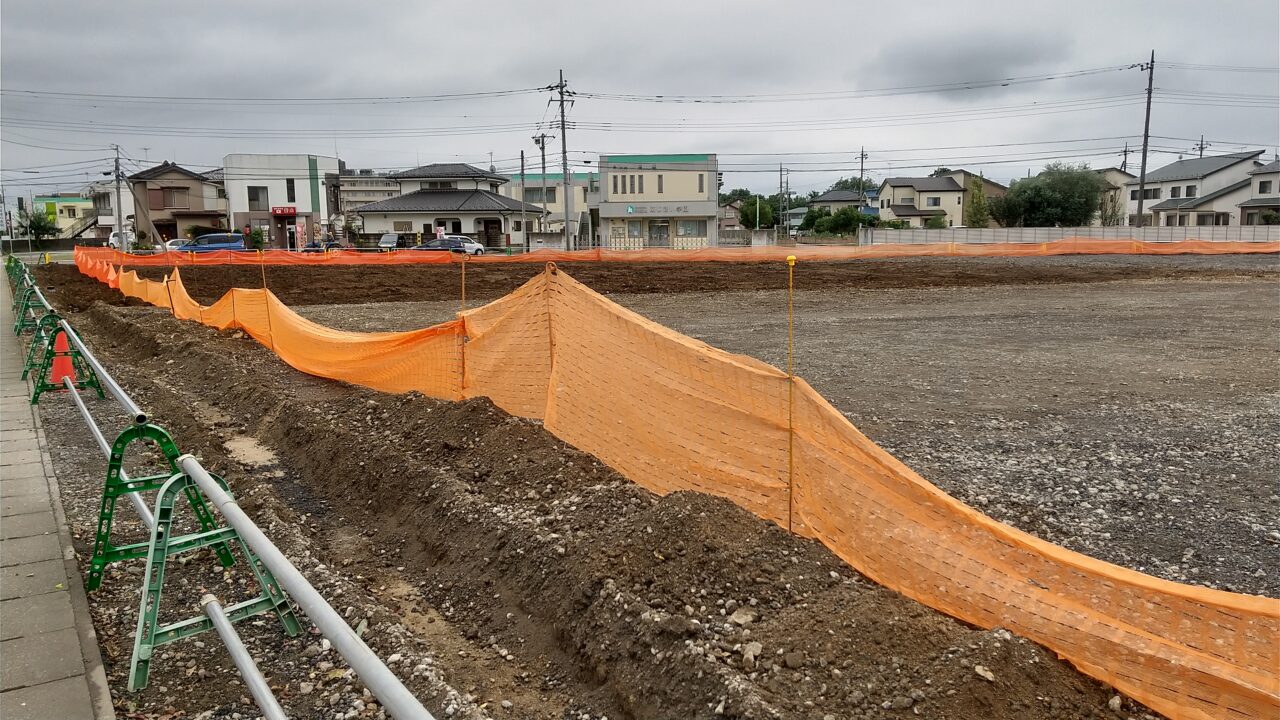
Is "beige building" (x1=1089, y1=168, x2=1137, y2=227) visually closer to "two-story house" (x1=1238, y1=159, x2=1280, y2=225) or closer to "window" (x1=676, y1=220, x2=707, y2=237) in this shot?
"two-story house" (x1=1238, y1=159, x2=1280, y2=225)

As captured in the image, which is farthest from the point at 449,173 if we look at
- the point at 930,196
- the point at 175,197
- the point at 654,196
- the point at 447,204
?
the point at 930,196

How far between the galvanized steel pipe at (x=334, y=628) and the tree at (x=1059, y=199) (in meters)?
71.0

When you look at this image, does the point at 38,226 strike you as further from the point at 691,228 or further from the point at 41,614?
the point at 41,614

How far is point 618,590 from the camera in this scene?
3.77 meters

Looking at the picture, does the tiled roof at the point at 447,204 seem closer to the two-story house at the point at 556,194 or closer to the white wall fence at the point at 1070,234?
the two-story house at the point at 556,194

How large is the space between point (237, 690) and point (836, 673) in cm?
247

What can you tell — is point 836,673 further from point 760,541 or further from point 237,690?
point 237,690

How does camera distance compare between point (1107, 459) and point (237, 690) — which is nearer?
point (237, 690)

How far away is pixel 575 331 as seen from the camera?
5918 mm

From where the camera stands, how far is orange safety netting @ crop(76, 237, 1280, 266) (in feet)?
115

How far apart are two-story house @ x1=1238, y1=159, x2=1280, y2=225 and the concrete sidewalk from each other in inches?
2975

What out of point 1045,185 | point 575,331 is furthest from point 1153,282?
point 1045,185

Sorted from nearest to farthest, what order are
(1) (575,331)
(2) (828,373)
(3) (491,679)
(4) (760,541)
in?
(3) (491,679)
(4) (760,541)
(1) (575,331)
(2) (828,373)

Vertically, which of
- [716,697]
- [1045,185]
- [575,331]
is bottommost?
[716,697]
